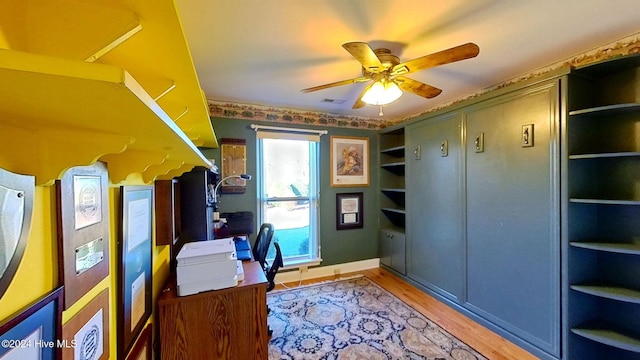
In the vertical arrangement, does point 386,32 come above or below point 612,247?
above

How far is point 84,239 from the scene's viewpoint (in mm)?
763

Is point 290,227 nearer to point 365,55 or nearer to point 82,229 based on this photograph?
point 365,55

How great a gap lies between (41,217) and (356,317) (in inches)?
99.5

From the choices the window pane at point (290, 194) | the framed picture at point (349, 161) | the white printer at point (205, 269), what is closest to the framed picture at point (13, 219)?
the white printer at point (205, 269)

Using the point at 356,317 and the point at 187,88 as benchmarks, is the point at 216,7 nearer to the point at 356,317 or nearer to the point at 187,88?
the point at 187,88

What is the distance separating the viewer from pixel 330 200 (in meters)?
3.70

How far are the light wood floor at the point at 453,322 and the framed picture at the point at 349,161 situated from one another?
1364mm

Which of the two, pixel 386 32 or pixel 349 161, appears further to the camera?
pixel 349 161

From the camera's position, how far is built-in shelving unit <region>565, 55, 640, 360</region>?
1.72m

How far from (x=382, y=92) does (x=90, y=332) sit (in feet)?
6.51

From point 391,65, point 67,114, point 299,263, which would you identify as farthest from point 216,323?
point 299,263

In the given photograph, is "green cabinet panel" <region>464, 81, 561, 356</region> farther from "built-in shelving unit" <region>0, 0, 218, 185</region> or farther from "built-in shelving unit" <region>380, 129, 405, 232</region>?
"built-in shelving unit" <region>0, 0, 218, 185</region>

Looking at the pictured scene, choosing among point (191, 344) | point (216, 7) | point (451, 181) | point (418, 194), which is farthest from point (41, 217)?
point (418, 194)

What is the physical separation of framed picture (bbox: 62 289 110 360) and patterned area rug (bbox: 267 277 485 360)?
146 cm
